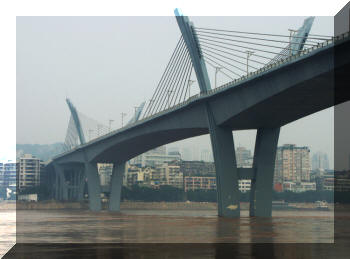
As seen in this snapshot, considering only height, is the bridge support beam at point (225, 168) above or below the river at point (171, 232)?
above

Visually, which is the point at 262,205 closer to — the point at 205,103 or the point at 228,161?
the point at 228,161

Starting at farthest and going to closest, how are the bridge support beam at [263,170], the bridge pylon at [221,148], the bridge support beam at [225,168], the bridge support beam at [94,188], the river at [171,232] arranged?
the bridge support beam at [94,188] → the bridge support beam at [263,170] → the bridge pylon at [221,148] → the bridge support beam at [225,168] → the river at [171,232]

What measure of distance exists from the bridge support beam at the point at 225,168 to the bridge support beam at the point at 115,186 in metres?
54.4

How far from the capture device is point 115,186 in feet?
413

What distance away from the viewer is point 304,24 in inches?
2854

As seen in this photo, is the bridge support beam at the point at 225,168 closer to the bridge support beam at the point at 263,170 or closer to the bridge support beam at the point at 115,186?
the bridge support beam at the point at 263,170

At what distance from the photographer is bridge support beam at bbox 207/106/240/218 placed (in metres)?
70.3

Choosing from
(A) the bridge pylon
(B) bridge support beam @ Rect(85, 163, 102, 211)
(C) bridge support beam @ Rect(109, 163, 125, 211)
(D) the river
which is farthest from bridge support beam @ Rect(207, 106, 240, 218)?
(B) bridge support beam @ Rect(85, 163, 102, 211)

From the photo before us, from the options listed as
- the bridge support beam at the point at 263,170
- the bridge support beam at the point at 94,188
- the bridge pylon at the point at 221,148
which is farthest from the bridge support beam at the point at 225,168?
the bridge support beam at the point at 94,188

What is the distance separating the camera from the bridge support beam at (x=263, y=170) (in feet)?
239

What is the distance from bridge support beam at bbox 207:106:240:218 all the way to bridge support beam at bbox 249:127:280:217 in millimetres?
3098

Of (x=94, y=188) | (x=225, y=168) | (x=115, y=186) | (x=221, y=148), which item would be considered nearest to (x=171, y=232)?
(x=221, y=148)

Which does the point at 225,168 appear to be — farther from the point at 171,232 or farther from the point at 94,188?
the point at 94,188

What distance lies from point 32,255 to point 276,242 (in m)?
13.6
